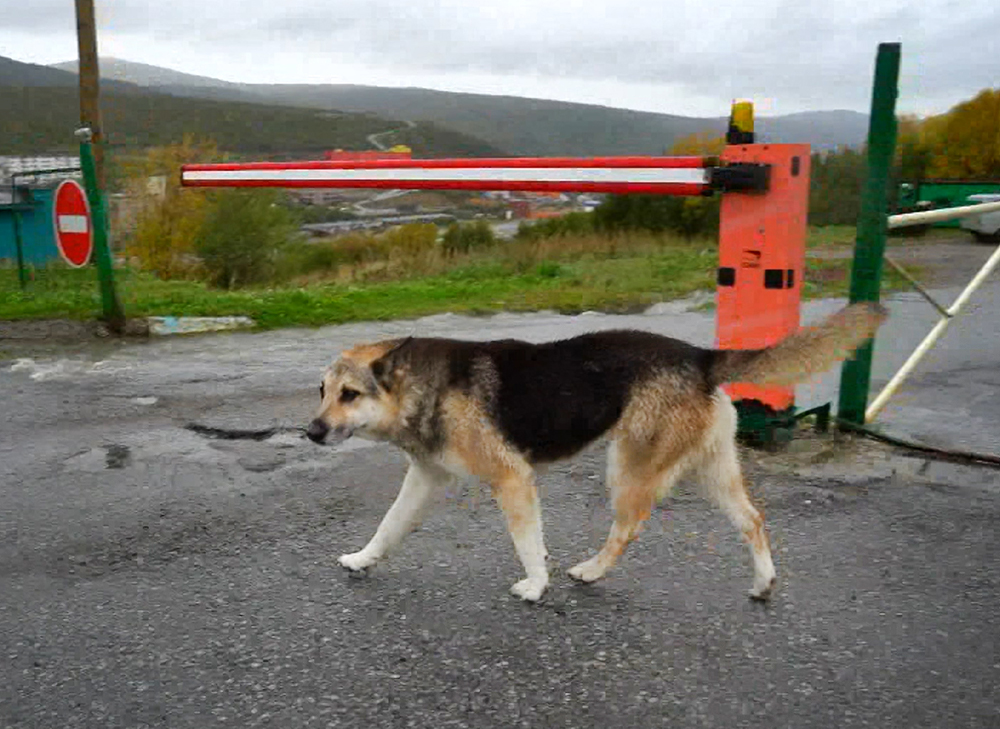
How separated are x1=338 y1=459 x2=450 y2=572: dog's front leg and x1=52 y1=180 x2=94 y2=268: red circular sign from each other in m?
7.34

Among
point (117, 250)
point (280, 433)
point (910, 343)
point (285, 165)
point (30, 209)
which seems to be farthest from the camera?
point (117, 250)

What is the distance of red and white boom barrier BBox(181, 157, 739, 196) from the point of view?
568cm

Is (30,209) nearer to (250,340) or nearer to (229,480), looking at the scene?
(250,340)

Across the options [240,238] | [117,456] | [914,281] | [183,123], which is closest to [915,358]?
[914,281]

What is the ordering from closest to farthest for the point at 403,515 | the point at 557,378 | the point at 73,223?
the point at 557,378, the point at 403,515, the point at 73,223

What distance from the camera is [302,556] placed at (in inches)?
185

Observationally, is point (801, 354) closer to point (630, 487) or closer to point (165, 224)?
point (630, 487)

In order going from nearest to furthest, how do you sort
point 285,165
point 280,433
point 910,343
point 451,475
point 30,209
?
1. point 451,475
2. point 280,433
3. point 285,165
4. point 910,343
5. point 30,209

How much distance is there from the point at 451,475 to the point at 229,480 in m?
1.94

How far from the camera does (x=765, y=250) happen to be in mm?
5848

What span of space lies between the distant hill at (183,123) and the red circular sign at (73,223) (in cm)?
4550

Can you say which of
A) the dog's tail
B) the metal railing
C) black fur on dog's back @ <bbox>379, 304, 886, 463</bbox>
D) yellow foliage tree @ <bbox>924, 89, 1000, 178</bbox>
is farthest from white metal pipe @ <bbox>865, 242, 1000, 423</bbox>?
yellow foliage tree @ <bbox>924, 89, 1000, 178</bbox>

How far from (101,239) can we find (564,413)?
307 inches

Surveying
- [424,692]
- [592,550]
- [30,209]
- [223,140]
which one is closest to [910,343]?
[592,550]
